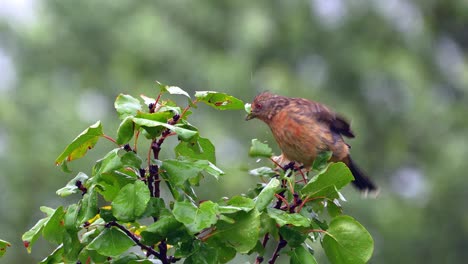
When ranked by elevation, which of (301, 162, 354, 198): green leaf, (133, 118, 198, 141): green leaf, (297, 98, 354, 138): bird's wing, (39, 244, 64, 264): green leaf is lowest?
(39, 244, 64, 264): green leaf

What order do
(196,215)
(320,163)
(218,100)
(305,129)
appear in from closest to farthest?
(196,215), (218,100), (320,163), (305,129)

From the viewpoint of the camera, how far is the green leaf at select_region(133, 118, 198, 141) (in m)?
2.07

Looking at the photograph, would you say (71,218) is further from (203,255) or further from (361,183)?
(361,183)

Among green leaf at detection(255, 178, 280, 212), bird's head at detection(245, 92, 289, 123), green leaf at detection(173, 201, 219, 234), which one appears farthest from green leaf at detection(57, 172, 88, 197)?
bird's head at detection(245, 92, 289, 123)

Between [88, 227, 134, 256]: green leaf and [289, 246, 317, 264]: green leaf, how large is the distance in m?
0.40

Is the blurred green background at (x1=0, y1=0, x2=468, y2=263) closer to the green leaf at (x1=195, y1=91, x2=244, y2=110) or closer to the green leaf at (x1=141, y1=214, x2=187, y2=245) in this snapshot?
the green leaf at (x1=195, y1=91, x2=244, y2=110)

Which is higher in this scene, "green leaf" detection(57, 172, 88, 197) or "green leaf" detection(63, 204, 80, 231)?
"green leaf" detection(57, 172, 88, 197)

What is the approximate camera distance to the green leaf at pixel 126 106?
7.25ft

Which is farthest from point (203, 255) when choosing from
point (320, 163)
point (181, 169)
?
point (320, 163)

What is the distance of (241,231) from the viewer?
2139 millimetres

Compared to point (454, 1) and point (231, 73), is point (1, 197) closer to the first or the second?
point (231, 73)

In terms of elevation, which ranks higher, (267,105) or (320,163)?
(320,163)

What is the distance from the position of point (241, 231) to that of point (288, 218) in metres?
0.12

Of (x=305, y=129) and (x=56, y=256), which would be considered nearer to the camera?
(x=56, y=256)
